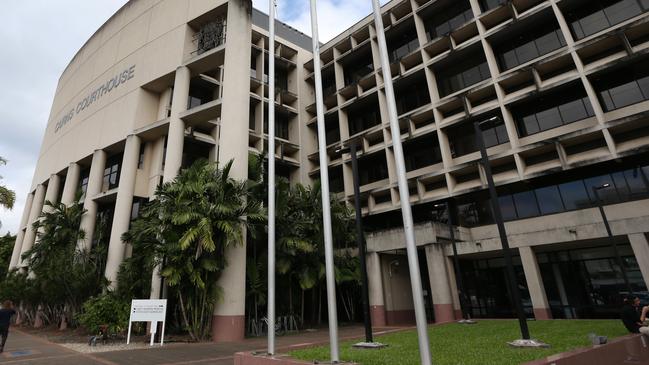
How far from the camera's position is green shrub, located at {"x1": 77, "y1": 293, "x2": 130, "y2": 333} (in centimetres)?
1594

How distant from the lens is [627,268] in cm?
1977

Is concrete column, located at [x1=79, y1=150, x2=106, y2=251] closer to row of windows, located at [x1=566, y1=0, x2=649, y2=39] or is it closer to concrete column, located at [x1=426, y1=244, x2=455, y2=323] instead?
concrete column, located at [x1=426, y1=244, x2=455, y2=323]

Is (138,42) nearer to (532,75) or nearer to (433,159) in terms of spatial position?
(433,159)

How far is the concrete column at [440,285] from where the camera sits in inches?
774

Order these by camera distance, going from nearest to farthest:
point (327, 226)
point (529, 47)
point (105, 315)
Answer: point (327, 226) < point (105, 315) < point (529, 47)

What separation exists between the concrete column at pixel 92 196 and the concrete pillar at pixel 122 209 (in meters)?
2.97

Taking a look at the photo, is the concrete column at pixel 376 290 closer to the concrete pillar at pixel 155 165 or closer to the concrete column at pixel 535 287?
the concrete column at pixel 535 287

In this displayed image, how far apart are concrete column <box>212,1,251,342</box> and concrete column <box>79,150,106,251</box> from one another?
1259 cm

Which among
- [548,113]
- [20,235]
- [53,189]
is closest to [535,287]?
[548,113]

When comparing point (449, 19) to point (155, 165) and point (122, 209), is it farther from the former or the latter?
point (122, 209)

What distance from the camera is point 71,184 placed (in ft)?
92.6

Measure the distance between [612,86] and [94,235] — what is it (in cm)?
3431

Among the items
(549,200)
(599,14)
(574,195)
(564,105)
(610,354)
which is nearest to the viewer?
(610,354)

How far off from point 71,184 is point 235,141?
18403 millimetres
